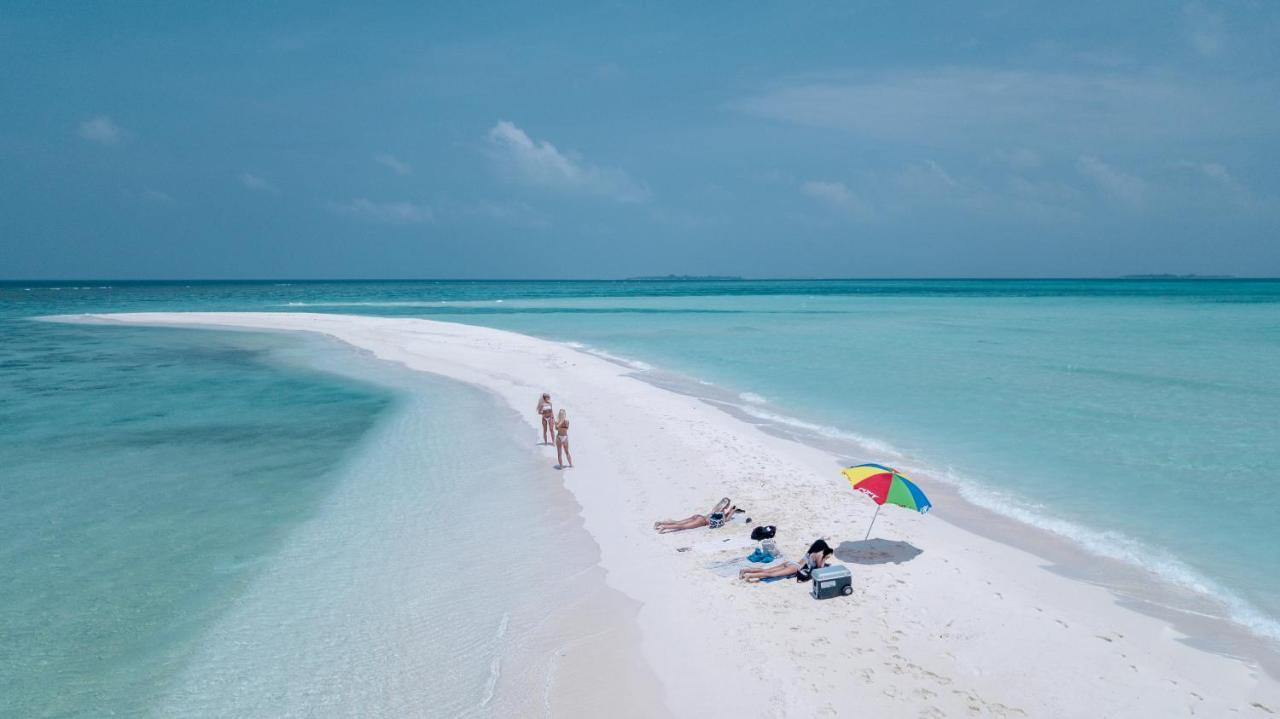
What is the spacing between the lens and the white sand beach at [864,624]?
22.2ft

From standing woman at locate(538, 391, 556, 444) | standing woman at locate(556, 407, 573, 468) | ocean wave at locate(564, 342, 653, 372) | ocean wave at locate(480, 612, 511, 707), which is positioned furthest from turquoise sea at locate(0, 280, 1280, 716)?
standing woman at locate(538, 391, 556, 444)

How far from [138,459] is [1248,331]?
57447mm

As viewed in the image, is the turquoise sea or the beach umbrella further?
the beach umbrella

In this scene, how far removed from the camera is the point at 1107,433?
675 inches

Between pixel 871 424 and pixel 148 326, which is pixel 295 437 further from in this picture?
pixel 148 326

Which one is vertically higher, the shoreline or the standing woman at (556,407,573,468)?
the standing woman at (556,407,573,468)

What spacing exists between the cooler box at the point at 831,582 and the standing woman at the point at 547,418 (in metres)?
8.60

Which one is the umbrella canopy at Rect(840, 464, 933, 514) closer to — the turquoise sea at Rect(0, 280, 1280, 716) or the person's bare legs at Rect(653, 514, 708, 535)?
the person's bare legs at Rect(653, 514, 708, 535)

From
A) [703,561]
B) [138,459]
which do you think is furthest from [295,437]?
[703,561]

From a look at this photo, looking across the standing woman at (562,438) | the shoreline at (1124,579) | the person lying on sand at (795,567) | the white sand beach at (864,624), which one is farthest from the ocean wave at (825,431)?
the person lying on sand at (795,567)

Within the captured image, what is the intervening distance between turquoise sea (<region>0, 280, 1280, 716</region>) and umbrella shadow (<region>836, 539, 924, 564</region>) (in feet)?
9.95

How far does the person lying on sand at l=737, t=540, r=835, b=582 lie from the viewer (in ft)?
29.6

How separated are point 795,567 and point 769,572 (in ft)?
1.13

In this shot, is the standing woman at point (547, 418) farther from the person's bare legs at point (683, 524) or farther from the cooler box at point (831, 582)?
the cooler box at point (831, 582)
